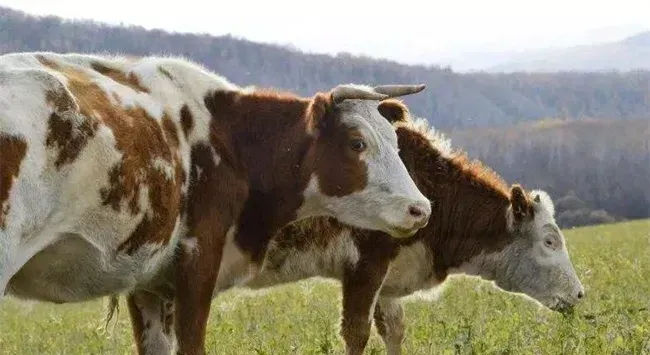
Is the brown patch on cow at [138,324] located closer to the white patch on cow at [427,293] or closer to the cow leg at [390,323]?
the cow leg at [390,323]

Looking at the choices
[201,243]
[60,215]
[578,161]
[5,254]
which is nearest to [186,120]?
[201,243]

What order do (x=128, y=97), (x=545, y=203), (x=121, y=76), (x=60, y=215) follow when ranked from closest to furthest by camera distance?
(x=60, y=215) → (x=128, y=97) → (x=121, y=76) → (x=545, y=203)

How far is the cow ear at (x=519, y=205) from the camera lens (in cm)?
1051

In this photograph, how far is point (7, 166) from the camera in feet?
15.9

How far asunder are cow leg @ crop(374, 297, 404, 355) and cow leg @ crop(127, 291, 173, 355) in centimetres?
302

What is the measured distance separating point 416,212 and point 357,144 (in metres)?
0.69

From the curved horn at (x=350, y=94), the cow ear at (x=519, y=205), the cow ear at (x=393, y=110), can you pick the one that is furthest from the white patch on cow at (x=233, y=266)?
the cow ear at (x=519, y=205)

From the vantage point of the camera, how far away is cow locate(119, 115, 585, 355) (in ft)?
30.4

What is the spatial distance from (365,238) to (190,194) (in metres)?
3.14

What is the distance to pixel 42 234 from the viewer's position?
17.1 feet

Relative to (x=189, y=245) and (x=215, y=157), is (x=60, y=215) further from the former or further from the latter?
(x=215, y=157)

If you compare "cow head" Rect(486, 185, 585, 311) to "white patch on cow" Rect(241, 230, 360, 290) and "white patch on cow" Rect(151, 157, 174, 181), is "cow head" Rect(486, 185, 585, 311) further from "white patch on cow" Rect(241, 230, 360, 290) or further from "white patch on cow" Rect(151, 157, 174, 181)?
"white patch on cow" Rect(151, 157, 174, 181)

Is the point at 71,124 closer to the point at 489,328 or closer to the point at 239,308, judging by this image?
the point at 489,328

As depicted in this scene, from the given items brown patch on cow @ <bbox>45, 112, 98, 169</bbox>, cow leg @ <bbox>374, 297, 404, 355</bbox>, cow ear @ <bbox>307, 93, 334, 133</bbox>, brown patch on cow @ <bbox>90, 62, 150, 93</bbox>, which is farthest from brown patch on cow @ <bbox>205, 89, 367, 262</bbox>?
cow leg @ <bbox>374, 297, 404, 355</bbox>
